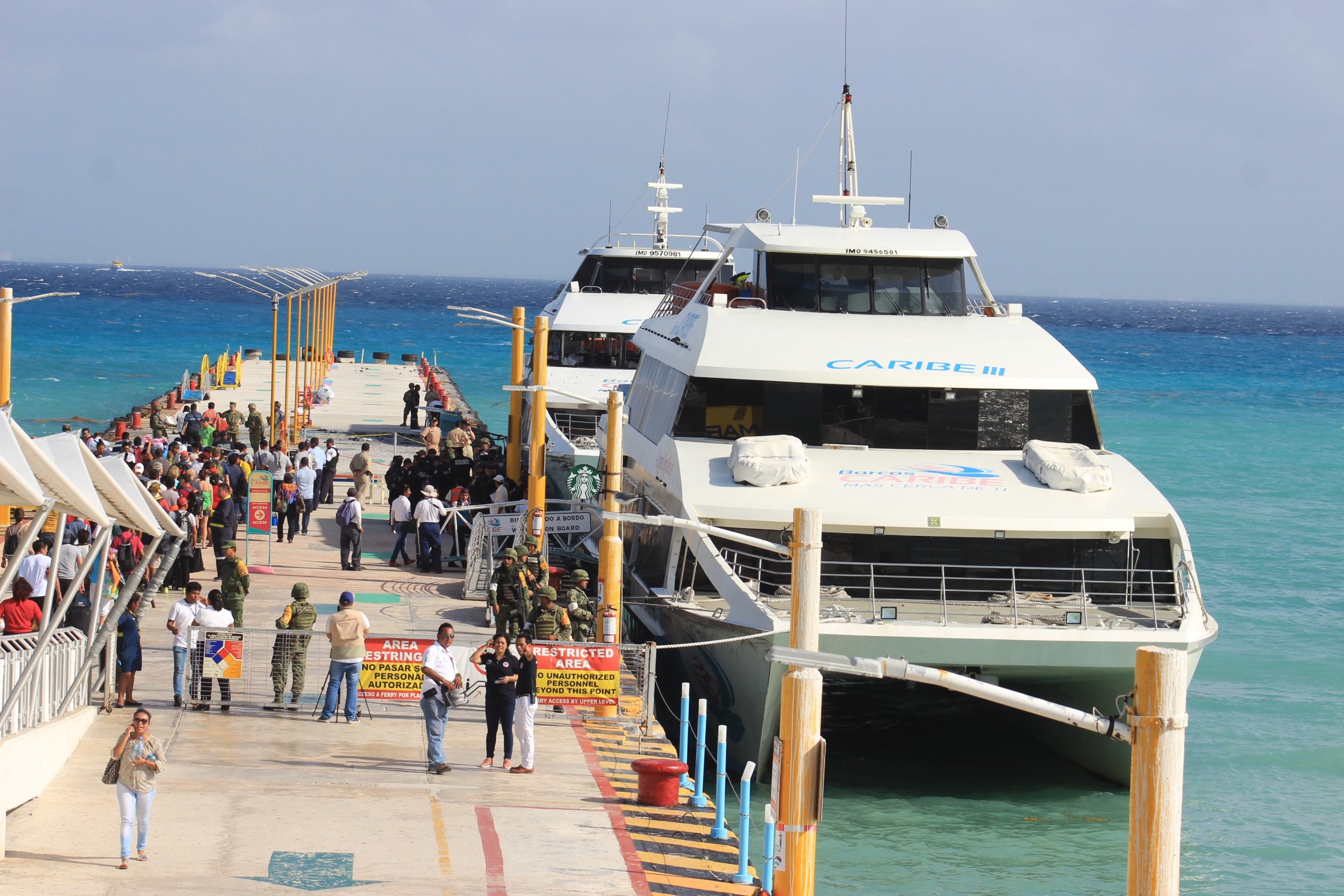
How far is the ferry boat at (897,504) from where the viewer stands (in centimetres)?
1548

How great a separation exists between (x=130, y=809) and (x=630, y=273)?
2634 centimetres

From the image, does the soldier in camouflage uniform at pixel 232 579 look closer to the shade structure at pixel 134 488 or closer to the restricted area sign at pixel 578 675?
the shade structure at pixel 134 488

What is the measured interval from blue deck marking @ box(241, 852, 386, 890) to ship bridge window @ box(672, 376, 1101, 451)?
857 centimetres

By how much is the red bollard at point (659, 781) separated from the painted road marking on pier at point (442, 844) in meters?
1.76

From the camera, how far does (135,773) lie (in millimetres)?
11281

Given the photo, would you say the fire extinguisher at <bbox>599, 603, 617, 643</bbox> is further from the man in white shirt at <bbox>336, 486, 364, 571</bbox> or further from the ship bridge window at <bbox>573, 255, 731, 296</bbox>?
the ship bridge window at <bbox>573, 255, 731, 296</bbox>

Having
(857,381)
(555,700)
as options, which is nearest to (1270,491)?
(857,381)

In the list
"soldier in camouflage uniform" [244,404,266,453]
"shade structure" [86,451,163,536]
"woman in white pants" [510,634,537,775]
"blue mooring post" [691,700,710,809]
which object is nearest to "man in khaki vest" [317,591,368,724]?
"woman in white pants" [510,634,537,775]

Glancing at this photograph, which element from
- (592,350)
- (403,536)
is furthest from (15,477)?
(592,350)

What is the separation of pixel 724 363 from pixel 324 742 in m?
6.61

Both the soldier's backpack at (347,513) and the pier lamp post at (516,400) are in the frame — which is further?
the pier lamp post at (516,400)

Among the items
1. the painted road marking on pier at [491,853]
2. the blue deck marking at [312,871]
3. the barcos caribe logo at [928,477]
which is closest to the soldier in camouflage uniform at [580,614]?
the barcos caribe logo at [928,477]

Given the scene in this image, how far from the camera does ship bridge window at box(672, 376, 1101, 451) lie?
18.7 metres

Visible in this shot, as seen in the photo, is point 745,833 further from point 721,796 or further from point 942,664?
point 942,664
